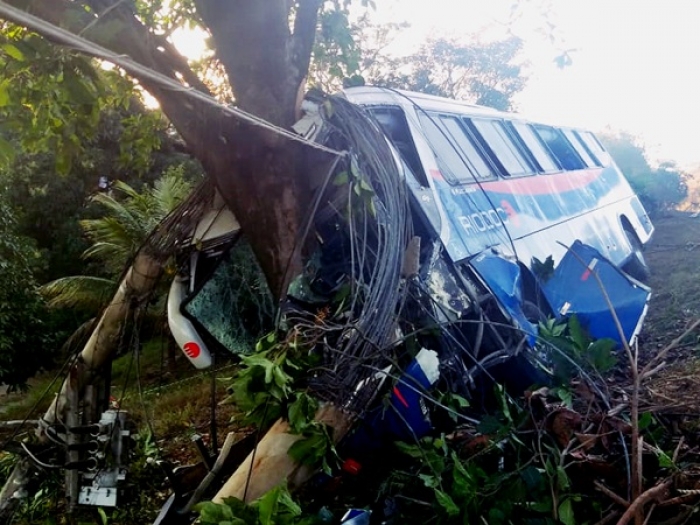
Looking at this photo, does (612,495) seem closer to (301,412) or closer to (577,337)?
(577,337)

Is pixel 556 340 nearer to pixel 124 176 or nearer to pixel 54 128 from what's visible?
pixel 54 128

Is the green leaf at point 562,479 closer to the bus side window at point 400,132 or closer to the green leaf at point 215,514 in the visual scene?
the green leaf at point 215,514

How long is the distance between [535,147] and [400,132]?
396 centimetres

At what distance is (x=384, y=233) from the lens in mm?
3795

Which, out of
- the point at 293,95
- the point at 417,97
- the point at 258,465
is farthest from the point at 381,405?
the point at 417,97

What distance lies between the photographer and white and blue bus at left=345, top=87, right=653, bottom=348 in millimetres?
4402

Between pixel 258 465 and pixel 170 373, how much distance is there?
9.27 m

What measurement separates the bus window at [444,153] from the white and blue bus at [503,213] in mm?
12

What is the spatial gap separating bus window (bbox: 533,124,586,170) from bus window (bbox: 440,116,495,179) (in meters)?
3.20

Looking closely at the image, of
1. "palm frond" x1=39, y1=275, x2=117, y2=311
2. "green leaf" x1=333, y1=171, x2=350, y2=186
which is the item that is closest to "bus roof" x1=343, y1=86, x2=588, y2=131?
"green leaf" x1=333, y1=171, x2=350, y2=186

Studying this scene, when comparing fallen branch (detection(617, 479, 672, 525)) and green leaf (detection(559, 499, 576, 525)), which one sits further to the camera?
green leaf (detection(559, 499, 576, 525))

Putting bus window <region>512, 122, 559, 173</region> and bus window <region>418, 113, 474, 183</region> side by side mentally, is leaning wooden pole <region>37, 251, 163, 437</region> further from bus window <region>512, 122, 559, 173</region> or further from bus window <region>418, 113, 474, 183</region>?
bus window <region>512, 122, 559, 173</region>

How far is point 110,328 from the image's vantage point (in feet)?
15.0

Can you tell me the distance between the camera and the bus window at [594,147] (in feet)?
37.2
